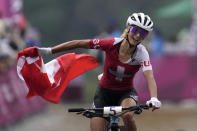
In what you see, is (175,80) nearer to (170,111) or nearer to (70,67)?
(170,111)

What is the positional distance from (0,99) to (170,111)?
6198 mm

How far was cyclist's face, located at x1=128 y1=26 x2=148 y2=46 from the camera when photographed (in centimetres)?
902

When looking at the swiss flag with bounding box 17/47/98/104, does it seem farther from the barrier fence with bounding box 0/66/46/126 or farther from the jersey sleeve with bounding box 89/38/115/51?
the barrier fence with bounding box 0/66/46/126

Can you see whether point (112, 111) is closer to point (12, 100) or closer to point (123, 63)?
point (123, 63)

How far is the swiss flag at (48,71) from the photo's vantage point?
9898 mm

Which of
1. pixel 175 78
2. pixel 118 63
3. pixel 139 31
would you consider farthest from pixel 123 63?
pixel 175 78

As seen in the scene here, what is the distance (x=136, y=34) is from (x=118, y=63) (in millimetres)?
534

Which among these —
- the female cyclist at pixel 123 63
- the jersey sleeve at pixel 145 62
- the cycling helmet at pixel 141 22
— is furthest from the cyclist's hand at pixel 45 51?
the jersey sleeve at pixel 145 62

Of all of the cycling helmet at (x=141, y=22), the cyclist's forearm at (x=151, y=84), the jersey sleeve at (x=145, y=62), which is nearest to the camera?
the cyclist's forearm at (x=151, y=84)

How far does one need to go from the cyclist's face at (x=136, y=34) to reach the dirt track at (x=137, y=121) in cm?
607

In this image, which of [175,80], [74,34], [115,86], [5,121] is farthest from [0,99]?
[74,34]

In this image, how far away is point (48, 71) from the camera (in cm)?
1041

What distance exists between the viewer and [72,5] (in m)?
29.0

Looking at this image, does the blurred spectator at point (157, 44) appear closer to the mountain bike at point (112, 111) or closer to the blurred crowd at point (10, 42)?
the blurred crowd at point (10, 42)
